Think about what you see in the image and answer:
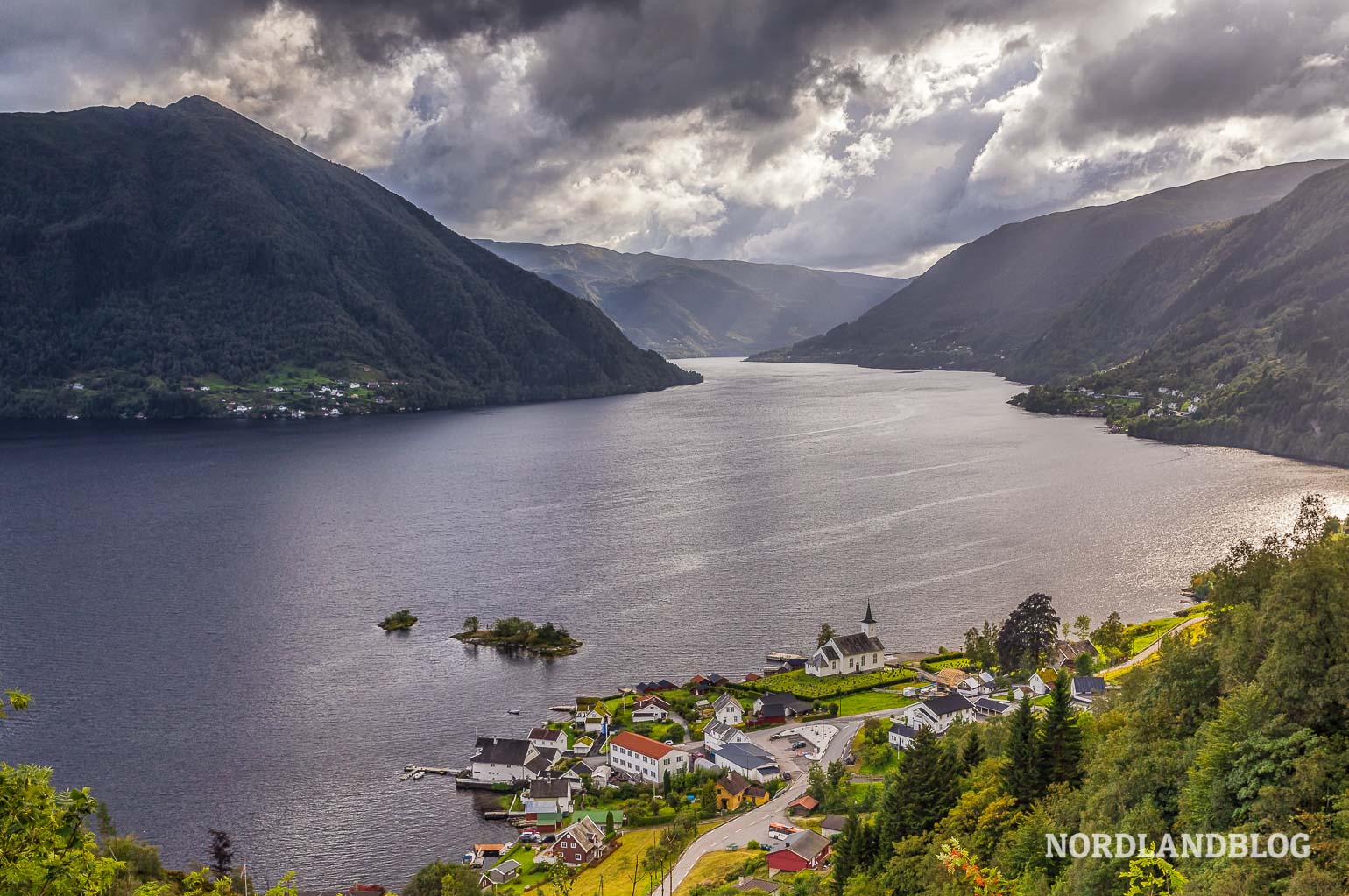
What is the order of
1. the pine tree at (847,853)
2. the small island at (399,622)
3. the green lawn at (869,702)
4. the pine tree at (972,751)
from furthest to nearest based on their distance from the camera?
the small island at (399,622), the green lawn at (869,702), the pine tree at (972,751), the pine tree at (847,853)

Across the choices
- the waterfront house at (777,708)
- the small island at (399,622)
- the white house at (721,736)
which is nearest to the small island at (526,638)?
the small island at (399,622)

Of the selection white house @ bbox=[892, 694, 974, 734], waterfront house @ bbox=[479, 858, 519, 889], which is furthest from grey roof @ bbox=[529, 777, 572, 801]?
white house @ bbox=[892, 694, 974, 734]

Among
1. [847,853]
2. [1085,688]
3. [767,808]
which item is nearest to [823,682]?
[1085,688]

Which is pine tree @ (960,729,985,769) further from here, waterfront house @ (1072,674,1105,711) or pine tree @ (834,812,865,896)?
waterfront house @ (1072,674,1105,711)

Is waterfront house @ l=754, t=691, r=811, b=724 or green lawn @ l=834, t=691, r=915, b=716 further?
green lawn @ l=834, t=691, r=915, b=716

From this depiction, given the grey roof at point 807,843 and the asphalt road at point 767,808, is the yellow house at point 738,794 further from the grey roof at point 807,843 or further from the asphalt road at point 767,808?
the grey roof at point 807,843

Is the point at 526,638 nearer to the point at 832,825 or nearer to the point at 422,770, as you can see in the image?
the point at 422,770
